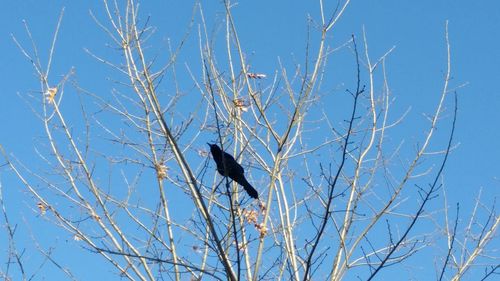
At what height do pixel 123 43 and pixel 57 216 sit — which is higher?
pixel 123 43

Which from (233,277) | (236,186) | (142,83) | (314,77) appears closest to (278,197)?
(236,186)

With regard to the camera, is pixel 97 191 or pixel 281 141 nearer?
pixel 281 141

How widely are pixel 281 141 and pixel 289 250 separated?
60cm

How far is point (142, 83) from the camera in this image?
4633 millimetres

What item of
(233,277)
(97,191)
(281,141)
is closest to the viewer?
(233,277)

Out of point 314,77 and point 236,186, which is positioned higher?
point 314,77

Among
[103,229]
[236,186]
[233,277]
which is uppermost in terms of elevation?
[236,186]

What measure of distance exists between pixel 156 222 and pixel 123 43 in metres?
1.07

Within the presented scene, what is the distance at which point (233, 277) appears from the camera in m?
3.35

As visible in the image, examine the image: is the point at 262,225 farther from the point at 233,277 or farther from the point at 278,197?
the point at 233,277

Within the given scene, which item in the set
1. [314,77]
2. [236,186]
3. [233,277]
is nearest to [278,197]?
[236,186]

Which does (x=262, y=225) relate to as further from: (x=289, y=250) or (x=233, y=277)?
(x=233, y=277)

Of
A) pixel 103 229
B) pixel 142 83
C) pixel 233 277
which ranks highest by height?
pixel 142 83

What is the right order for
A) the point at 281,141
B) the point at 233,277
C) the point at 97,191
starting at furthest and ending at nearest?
the point at 97,191 → the point at 281,141 → the point at 233,277
